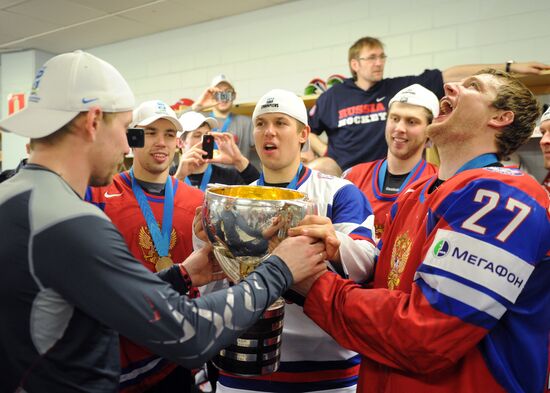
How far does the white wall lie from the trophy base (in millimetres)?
3909

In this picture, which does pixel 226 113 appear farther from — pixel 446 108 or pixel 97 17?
pixel 446 108

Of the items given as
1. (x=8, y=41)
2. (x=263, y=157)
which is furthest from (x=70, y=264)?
(x=8, y=41)

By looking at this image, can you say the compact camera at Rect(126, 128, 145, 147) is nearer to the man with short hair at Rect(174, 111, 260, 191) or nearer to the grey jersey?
the grey jersey

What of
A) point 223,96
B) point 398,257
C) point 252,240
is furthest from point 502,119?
point 223,96

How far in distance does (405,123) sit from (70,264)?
2.49 meters

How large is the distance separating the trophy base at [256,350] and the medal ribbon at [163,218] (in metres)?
0.98

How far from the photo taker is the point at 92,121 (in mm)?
1190

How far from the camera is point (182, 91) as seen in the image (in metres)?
6.68

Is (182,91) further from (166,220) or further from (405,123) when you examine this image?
(166,220)

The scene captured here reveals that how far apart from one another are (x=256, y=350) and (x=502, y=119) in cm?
99

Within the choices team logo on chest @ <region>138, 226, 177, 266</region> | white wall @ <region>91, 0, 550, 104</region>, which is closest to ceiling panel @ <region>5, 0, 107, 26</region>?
white wall @ <region>91, 0, 550, 104</region>

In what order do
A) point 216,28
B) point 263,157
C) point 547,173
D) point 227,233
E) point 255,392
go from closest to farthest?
point 227,233 → point 255,392 → point 263,157 → point 547,173 → point 216,28

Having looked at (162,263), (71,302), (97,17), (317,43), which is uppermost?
(97,17)

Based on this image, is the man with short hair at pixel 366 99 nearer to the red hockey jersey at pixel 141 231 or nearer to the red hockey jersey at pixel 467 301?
the red hockey jersey at pixel 141 231
